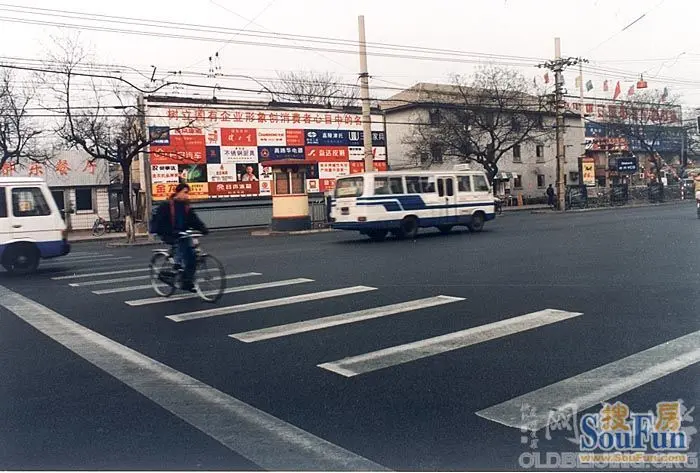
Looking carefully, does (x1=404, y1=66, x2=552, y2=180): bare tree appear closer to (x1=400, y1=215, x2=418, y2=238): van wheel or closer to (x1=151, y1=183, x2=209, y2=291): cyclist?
(x1=400, y1=215, x2=418, y2=238): van wheel

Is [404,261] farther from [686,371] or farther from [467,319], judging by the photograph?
[686,371]

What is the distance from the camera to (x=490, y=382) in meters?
5.47

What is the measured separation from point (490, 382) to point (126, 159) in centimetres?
2578

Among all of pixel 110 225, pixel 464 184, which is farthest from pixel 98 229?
pixel 464 184

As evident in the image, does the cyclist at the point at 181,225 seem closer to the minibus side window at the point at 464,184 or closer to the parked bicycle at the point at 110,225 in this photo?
the minibus side window at the point at 464,184

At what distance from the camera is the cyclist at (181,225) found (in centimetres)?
1013

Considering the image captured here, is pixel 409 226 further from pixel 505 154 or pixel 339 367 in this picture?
pixel 505 154

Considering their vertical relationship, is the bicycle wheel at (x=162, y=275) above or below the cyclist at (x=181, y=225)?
below

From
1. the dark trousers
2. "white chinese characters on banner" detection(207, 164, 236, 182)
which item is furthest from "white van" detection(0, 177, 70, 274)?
"white chinese characters on banner" detection(207, 164, 236, 182)

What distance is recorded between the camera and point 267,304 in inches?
381

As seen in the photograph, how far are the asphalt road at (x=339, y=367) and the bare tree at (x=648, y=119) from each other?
4556cm

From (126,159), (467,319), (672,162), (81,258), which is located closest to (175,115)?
(126,159)

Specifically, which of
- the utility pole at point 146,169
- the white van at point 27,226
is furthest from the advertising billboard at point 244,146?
the white van at point 27,226

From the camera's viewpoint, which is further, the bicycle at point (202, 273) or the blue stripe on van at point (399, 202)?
the blue stripe on van at point (399, 202)
